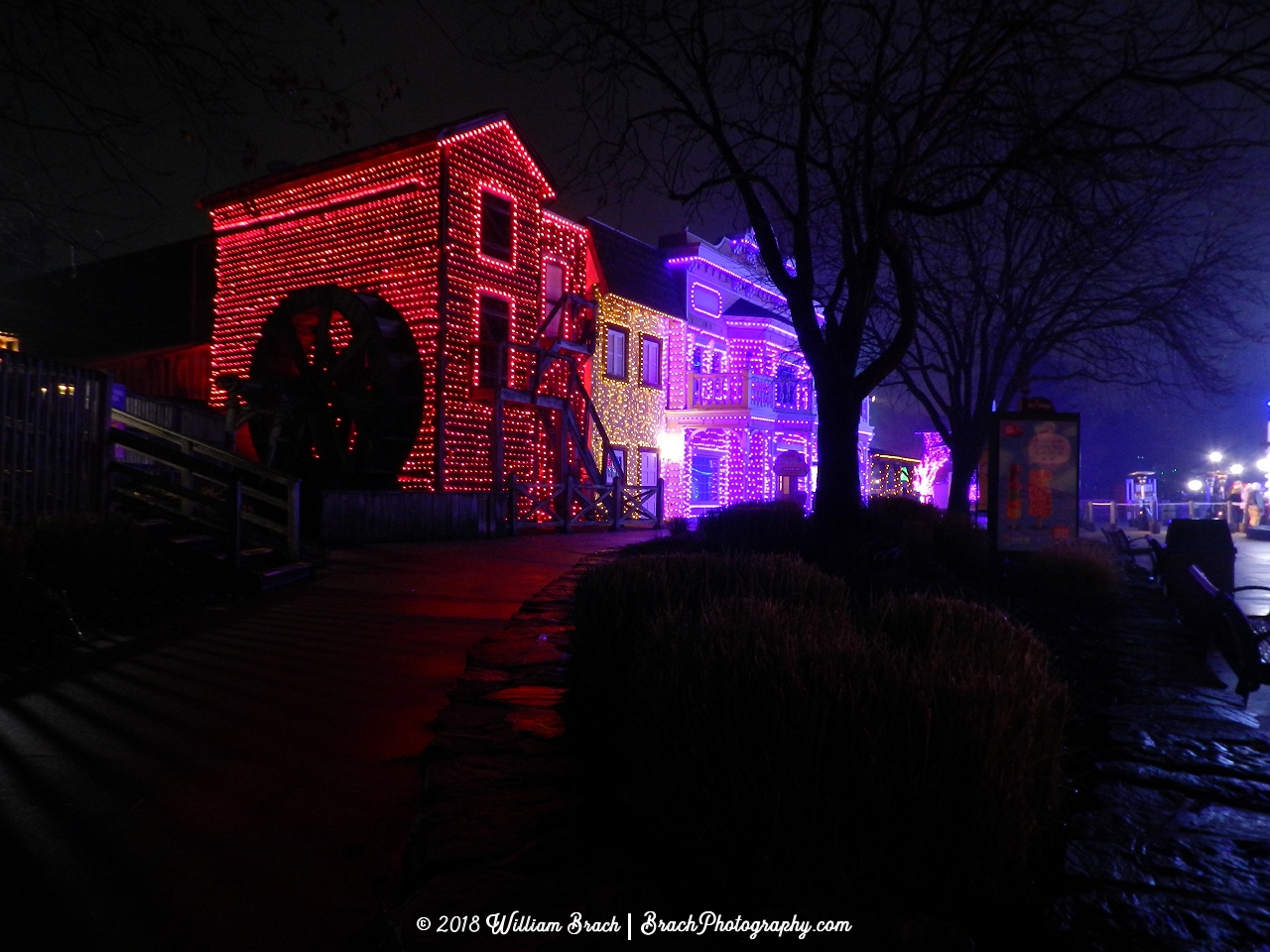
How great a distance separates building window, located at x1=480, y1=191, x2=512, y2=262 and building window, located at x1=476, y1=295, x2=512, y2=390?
112 centimetres

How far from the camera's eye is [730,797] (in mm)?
2402

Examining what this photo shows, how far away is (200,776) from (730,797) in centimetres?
222

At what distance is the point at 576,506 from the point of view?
2334 cm

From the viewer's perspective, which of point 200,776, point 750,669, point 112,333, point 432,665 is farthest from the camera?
point 112,333

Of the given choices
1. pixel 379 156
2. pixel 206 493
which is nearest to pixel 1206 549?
pixel 206 493

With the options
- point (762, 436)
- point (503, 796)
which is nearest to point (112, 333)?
point (762, 436)

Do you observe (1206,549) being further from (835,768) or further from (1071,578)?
(835,768)

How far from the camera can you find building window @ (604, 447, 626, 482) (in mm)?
23203

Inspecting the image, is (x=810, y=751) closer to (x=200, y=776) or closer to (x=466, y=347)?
(x=200, y=776)

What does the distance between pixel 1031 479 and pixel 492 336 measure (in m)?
13.1

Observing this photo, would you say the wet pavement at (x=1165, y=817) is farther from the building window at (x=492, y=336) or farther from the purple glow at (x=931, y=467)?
the purple glow at (x=931, y=467)

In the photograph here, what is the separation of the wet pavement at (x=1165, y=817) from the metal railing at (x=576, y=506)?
15.0 m

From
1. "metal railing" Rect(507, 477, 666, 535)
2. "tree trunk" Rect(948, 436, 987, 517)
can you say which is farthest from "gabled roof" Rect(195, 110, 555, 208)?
"tree trunk" Rect(948, 436, 987, 517)

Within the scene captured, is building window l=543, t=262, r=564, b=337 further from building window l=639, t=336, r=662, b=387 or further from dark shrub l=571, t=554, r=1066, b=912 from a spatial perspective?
dark shrub l=571, t=554, r=1066, b=912
